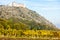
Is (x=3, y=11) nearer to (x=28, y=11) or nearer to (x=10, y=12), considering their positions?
(x=10, y=12)

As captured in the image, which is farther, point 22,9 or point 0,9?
point 22,9

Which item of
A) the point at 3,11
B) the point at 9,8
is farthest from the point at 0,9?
the point at 9,8

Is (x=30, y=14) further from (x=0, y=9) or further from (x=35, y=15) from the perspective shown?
(x=0, y=9)

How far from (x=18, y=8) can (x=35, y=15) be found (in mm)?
14643

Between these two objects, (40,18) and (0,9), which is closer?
(0,9)

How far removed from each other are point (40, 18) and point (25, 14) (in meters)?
12.7

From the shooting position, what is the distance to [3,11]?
167 meters

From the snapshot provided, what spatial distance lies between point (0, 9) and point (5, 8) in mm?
9669

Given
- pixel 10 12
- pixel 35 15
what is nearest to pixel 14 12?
pixel 10 12

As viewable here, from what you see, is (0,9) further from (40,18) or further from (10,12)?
(40,18)

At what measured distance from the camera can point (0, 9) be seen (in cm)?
16862

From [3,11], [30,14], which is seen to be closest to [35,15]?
[30,14]

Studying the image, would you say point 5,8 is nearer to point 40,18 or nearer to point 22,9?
point 22,9

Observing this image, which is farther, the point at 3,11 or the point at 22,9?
the point at 22,9
